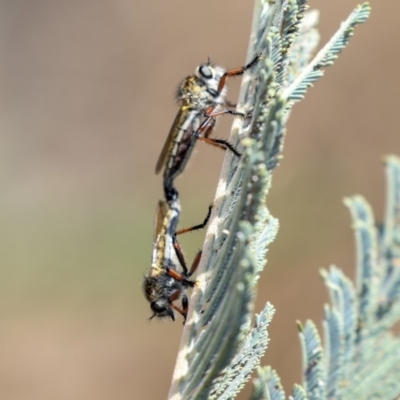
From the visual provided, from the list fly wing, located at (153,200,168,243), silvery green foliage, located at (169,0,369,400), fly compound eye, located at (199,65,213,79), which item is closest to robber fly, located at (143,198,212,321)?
fly wing, located at (153,200,168,243)

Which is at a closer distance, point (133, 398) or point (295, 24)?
point (295, 24)

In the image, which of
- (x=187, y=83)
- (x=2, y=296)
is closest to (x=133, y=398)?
(x=2, y=296)

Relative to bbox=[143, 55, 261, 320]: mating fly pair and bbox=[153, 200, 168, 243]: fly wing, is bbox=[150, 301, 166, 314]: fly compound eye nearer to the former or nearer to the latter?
bbox=[143, 55, 261, 320]: mating fly pair

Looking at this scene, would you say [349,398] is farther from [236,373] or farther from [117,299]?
[117,299]

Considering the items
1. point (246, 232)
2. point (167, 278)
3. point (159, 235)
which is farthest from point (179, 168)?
point (246, 232)

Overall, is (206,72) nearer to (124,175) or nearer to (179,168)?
(179,168)

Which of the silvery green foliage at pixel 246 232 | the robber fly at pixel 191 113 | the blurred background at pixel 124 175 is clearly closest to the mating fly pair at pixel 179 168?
the robber fly at pixel 191 113
